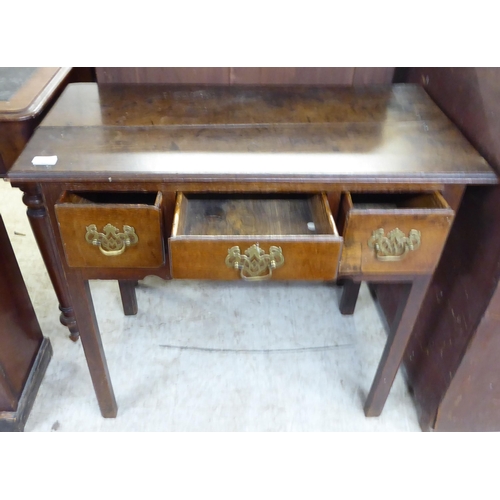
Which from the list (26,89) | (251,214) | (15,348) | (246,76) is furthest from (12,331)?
(246,76)

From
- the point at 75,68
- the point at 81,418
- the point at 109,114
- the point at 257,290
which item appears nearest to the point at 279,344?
the point at 257,290

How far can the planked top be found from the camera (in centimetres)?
81

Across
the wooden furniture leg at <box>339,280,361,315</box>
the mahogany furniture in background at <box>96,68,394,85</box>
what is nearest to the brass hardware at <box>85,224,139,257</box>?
the mahogany furniture in background at <box>96,68,394,85</box>

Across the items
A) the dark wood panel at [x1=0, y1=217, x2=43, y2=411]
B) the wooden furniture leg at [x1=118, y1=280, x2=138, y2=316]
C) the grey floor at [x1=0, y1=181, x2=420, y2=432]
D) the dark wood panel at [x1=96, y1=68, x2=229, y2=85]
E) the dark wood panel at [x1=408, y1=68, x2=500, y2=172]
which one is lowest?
the grey floor at [x1=0, y1=181, x2=420, y2=432]

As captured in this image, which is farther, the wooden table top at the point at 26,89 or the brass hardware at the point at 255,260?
the wooden table top at the point at 26,89

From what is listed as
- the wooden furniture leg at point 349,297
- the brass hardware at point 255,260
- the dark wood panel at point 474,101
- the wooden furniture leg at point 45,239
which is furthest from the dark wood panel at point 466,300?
the wooden furniture leg at point 45,239

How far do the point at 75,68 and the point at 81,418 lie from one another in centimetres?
89

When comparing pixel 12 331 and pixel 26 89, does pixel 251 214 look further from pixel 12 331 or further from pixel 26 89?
pixel 12 331

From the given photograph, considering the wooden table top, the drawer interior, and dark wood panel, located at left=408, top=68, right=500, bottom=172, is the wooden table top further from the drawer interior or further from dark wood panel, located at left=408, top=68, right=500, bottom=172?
dark wood panel, located at left=408, top=68, right=500, bottom=172

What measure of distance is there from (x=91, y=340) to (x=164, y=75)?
0.67 meters

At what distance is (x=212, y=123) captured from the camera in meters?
0.95

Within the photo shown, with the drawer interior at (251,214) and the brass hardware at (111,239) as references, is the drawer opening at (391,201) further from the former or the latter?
the brass hardware at (111,239)

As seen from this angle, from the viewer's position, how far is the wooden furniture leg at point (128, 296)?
4.62ft

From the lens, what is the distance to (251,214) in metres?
0.95
